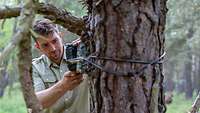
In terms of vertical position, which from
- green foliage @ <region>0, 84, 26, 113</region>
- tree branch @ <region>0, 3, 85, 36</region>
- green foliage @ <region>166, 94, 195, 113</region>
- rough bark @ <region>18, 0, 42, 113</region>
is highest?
tree branch @ <region>0, 3, 85, 36</region>

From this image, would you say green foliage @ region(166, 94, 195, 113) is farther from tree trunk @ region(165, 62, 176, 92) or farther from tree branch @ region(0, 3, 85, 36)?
tree branch @ region(0, 3, 85, 36)

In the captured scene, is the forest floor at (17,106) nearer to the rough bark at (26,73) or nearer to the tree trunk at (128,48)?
the tree trunk at (128,48)

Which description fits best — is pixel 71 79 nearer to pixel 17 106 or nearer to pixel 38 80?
pixel 38 80

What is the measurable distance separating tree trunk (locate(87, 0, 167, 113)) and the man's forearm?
0.92 metres

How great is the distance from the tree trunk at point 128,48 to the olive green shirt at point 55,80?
1333mm

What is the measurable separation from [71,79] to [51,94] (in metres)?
0.31

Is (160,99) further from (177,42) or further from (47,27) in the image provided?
(177,42)

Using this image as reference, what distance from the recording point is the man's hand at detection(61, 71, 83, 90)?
9.40 feet

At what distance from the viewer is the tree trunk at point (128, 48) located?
2.16m

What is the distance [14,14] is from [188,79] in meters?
28.8

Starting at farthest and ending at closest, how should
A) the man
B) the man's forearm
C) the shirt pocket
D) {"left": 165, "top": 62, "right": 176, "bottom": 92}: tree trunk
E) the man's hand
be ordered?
{"left": 165, "top": 62, "right": 176, "bottom": 92}: tree trunk, the shirt pocket, the man, the man's forearm, the man's hand

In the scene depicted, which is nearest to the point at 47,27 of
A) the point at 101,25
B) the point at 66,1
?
the point at 101,25

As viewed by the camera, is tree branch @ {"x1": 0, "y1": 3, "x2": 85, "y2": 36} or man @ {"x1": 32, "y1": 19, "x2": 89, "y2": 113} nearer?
tree branch @ {"x1": 0, "y1": 3, "x2": 85, "y2": 36}

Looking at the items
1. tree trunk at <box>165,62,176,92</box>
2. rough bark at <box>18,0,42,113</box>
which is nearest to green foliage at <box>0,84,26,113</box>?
tree trunk at <box>165,62,176,92</box>
